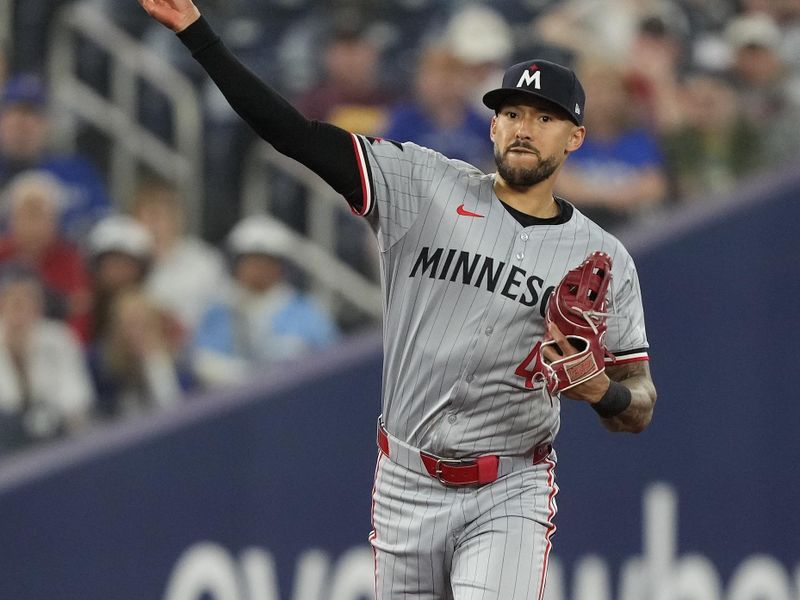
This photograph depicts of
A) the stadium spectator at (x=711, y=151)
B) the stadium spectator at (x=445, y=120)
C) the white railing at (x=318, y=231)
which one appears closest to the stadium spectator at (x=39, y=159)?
the white railing at (x=318, y=231)

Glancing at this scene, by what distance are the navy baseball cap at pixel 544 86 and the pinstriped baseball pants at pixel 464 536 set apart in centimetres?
103

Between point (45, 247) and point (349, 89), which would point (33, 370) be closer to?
point (45, 247)

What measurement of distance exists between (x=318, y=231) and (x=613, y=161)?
58.9 inches

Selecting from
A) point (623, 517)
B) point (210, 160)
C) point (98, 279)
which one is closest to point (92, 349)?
point (98, 279)

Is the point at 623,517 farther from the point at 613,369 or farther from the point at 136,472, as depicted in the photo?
the point at 613,369

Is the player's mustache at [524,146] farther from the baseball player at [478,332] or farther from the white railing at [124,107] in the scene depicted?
the white railing at [124,107]

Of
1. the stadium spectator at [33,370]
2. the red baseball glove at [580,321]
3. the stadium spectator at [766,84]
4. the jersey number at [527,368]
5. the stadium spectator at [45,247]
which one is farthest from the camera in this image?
the stadium spectator at [766,84]

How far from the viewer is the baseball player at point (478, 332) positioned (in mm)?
4324

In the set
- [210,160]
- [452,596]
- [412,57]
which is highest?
[412,57]

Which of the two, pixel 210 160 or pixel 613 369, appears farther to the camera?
pixel 210 160

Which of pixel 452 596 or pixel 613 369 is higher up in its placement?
pixel 613 369

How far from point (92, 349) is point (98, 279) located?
0.32 m

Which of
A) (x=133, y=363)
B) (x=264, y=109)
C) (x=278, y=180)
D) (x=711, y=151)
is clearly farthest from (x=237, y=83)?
(x=711, y=151)

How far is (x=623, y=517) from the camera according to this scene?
23.0 feet
